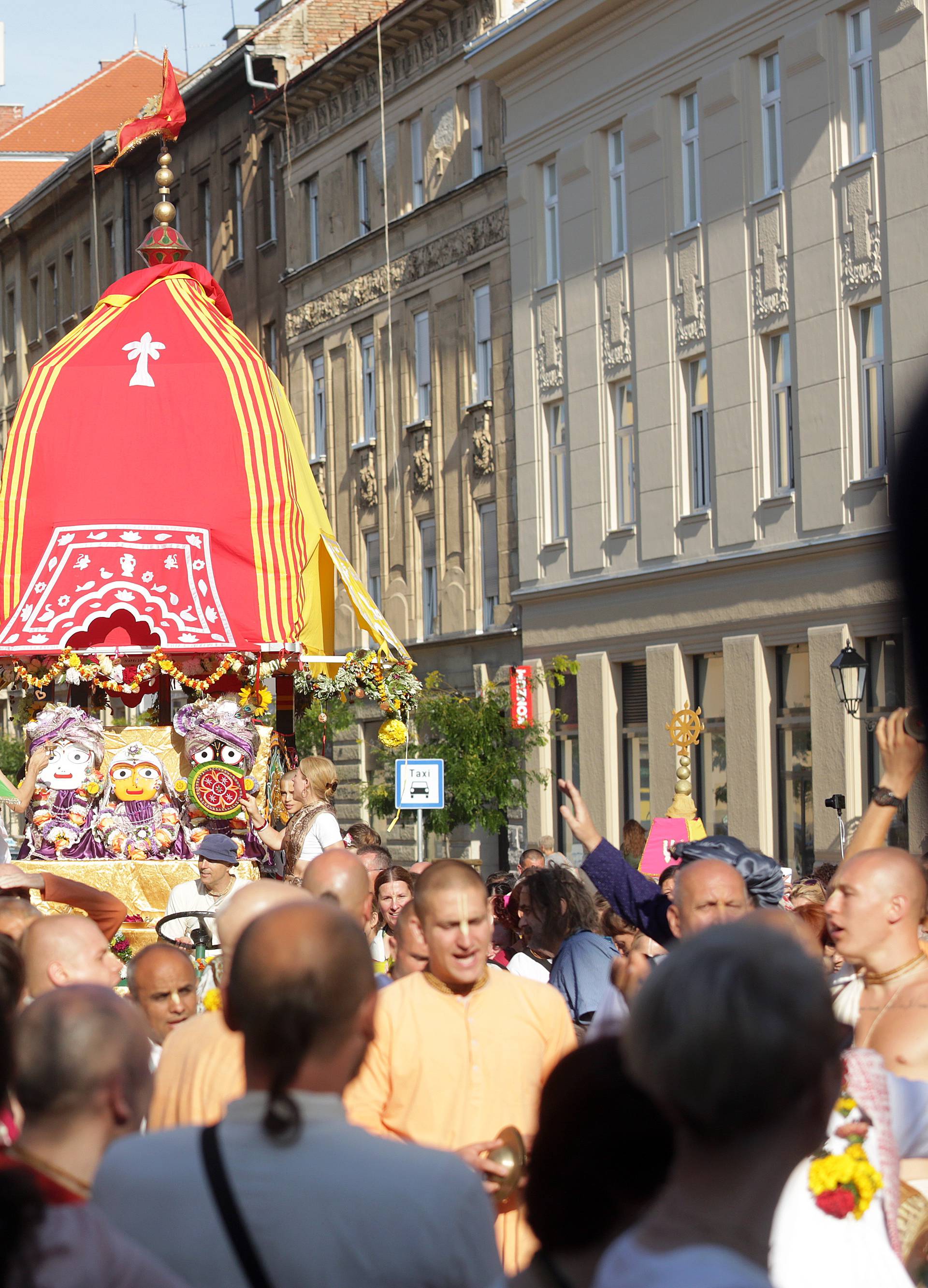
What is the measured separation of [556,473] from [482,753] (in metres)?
4.11

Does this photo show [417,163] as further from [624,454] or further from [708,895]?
[708,895]

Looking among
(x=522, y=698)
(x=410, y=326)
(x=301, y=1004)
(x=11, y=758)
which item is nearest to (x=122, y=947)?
(x=301, y=1004)

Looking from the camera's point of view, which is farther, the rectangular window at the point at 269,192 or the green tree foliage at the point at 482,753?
the rectangular window at the point at 269,192

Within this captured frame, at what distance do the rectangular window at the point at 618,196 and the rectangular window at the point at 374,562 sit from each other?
27.3 ft

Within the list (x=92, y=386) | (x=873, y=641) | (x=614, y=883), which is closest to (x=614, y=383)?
(x=873, y=641)

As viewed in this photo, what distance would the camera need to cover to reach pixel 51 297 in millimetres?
46656

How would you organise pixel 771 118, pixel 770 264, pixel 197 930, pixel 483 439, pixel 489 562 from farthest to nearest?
pixel 489 562 → pixel 483 439 → pixel 771 118 → pixel 770 264 → pixel 197 930

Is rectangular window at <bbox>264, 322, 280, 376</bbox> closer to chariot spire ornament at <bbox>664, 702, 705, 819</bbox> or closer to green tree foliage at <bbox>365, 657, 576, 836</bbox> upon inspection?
green tree foliage at <bbox>365, 657, 576, 836</bbox>

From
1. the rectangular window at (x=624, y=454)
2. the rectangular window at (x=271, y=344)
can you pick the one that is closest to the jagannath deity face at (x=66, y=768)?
the rectangular window at (x=624, y=454)

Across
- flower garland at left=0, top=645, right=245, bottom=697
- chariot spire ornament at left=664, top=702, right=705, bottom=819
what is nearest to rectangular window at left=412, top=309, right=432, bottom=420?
chariot spire ornament at left=664, top=702, right=705, bottom=819

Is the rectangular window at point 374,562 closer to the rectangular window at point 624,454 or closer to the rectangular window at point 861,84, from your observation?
the rectangular window at point 624,454

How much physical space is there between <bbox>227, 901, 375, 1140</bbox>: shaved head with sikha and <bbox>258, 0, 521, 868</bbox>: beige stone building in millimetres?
25231

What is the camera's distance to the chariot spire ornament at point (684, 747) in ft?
53.3

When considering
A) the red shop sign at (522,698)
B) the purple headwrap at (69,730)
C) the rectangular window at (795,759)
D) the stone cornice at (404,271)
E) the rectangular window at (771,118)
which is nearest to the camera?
the purple headwrap at (69,730)
